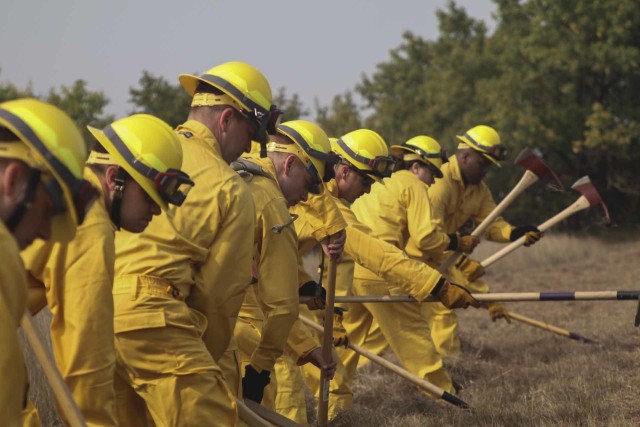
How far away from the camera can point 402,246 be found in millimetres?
9172

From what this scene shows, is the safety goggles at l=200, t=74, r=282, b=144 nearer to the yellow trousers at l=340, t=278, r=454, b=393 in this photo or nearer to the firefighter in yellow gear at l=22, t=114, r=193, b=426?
the firefighter in yellow gear at l=22, t=114, r=193, b=426

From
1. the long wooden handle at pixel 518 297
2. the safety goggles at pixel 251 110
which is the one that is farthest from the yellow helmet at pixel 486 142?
the safety goggles at pixel 251 110

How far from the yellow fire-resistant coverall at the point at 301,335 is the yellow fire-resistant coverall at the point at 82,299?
2.65 meters

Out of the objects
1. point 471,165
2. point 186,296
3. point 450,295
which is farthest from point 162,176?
point 471,165

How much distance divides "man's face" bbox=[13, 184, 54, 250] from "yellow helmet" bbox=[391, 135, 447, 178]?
719 cm

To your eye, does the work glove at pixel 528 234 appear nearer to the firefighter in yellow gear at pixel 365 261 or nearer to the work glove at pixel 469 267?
the work glove at pixel 469 267

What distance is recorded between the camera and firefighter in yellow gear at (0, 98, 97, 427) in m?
2.74

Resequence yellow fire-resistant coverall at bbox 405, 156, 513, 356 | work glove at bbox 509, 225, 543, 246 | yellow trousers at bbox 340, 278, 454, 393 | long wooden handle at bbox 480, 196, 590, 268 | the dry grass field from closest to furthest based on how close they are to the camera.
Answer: the dry grass field
yellow trousers at bbox 340, 278, 454, 393
long wooden handle at bbox 480, 196, 590, 268
yellow fire-resistant coverall at bbox 405, 156, 513, 356
work glove at bbox 509, 225, 543, 246

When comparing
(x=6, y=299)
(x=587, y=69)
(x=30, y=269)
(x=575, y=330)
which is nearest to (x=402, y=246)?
(x=575, y=330)

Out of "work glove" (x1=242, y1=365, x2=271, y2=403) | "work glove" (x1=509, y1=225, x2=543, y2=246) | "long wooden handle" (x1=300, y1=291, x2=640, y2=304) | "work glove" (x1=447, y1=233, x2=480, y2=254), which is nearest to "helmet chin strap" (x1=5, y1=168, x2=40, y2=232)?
"work glove" (x1=242, y1=365, x2=271, y2=403)

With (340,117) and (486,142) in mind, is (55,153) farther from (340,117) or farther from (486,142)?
(340,117)

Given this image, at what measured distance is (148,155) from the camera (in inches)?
161

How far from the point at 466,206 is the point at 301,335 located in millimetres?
5123

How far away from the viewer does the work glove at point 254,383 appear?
17.9ft
